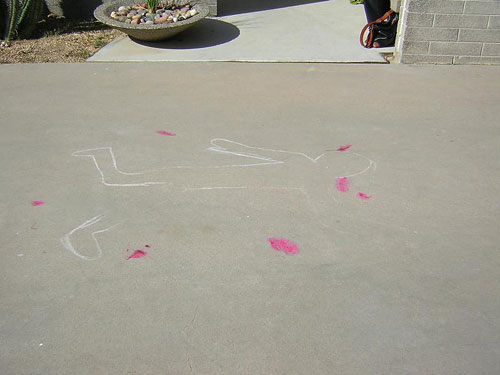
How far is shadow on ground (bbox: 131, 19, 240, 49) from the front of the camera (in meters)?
6.54

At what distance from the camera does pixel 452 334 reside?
2.51m

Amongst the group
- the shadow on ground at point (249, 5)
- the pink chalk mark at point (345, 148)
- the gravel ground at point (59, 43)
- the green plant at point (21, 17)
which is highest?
the green plant at point (21, 17)

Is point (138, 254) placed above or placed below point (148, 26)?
below

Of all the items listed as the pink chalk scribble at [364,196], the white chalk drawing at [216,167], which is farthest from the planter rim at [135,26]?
the pink chalk scribble at [364,196]

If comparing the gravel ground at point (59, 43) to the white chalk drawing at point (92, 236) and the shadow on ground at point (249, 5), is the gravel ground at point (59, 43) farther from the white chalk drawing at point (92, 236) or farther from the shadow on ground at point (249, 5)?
the white chalk drawing at point (92, 236)

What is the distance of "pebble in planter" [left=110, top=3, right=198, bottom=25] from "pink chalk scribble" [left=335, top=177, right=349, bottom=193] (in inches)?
140

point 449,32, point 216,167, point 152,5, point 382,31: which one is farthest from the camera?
point 152,5

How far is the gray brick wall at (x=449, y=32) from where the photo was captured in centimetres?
569

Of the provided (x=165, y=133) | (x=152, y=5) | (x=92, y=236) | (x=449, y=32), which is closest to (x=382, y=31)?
(x=449, y=32)

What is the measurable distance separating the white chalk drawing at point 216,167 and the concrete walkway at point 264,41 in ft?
7.26

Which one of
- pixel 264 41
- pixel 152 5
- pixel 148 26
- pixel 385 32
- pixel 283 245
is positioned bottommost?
pixel 283 245

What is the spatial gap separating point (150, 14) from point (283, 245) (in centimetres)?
446

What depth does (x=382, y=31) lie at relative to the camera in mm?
6383

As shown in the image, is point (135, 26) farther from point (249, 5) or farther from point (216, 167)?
point (216, 167)
